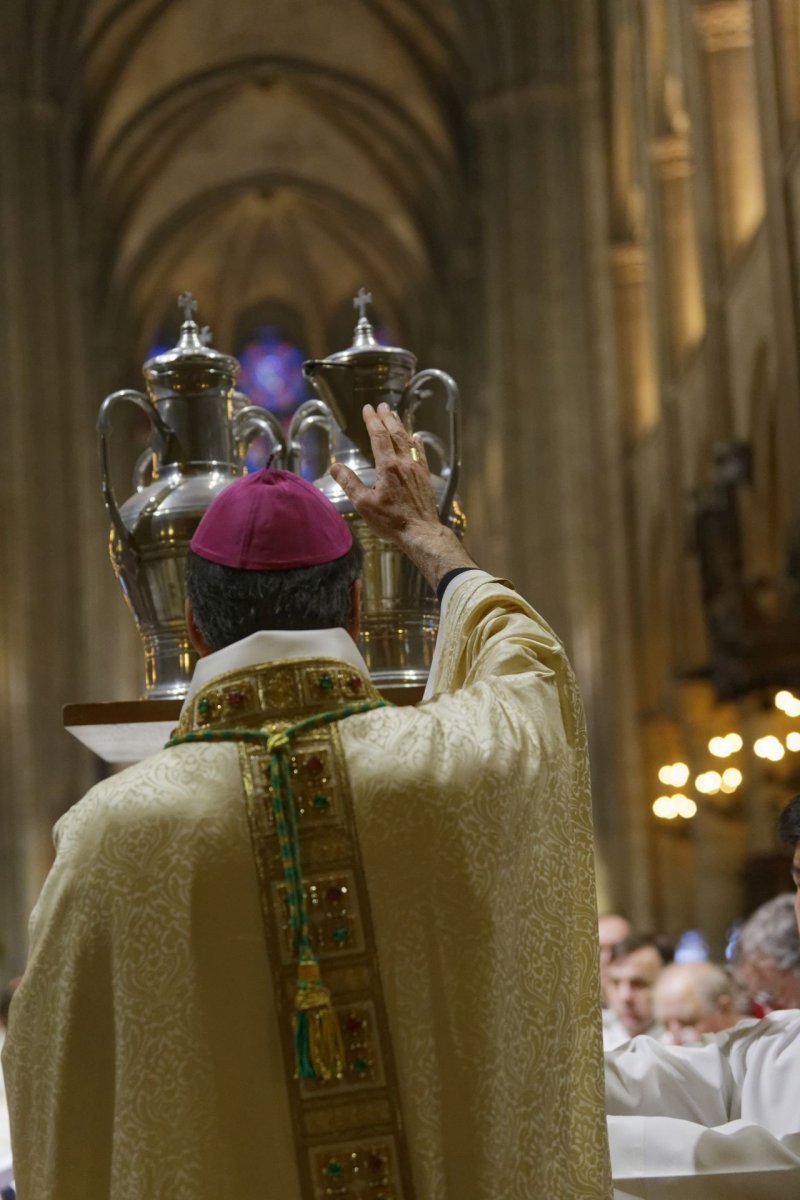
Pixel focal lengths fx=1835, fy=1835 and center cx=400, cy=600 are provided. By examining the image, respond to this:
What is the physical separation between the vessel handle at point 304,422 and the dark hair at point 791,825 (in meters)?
0.98

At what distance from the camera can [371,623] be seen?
2.87m

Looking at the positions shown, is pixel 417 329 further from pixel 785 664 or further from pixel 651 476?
pixel 785 664

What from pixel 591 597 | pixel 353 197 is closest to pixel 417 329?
pixel 353 197

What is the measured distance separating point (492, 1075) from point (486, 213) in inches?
782

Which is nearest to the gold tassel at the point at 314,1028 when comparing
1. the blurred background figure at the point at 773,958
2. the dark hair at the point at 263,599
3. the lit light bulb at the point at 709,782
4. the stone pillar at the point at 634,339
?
the dark hair at the point at 263,599

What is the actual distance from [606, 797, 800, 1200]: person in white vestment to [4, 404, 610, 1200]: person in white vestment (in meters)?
0.41

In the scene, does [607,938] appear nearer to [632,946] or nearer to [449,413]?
[632,946]

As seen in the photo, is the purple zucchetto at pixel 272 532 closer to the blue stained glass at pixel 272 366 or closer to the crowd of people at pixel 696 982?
the crowd of people at pixel 696 982

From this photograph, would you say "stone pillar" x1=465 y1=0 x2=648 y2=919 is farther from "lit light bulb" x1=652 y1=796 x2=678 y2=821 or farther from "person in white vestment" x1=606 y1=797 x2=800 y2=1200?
"person in white vestment" x1=606 y1=797 x2=800 y2=1200

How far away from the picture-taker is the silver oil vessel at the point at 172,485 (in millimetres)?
2824

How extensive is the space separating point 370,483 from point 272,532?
0.88 metres

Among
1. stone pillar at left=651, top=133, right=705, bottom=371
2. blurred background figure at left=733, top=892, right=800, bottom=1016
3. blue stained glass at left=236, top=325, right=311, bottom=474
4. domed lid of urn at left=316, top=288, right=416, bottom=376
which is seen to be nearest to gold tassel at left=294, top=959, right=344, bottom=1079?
domed lid of urn at left=316, top=288, right=416, bottom=376

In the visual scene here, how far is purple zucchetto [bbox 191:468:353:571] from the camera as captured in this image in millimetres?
2020

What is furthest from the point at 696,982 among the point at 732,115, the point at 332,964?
the point at 732,115
